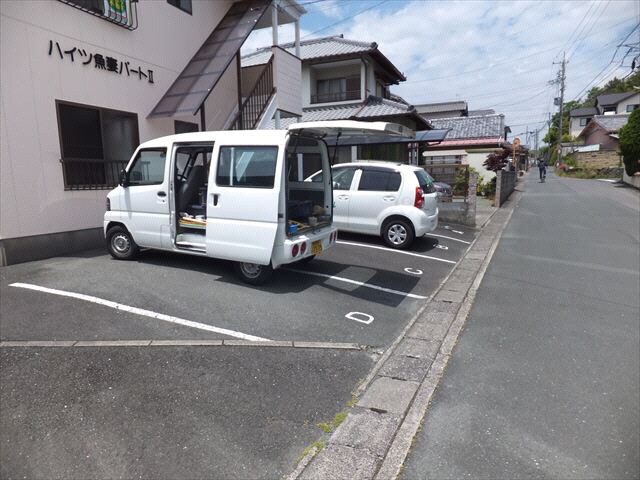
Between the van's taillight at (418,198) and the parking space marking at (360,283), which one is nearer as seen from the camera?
the parking space marking at (360,283)

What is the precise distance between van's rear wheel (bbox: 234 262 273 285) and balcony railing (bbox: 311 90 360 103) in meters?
16.5

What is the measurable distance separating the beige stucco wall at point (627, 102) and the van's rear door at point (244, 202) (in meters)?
65.8

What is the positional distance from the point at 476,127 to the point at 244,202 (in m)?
29.5

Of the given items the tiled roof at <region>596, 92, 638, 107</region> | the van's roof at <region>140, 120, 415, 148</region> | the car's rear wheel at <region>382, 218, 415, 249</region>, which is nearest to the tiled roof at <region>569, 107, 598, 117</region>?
the tiled roof at <region>596, 92, 638, 107</region>

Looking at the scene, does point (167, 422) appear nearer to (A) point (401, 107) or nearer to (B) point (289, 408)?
(B) point (289, 408)

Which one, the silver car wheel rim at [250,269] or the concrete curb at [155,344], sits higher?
the silver car wheel rim at [250,269]

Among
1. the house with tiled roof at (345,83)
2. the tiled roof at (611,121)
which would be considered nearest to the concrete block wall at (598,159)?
the tiled roof at (611,121)

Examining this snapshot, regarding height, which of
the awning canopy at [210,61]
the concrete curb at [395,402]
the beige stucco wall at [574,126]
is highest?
the beige stucco wall at [574,126]

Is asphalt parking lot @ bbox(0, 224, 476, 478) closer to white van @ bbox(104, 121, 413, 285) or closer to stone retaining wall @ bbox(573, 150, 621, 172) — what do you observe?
white van @ bbox(104, 121, 413, 285)

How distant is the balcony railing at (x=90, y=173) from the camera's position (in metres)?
7.47

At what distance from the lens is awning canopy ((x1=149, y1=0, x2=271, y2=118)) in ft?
29.6

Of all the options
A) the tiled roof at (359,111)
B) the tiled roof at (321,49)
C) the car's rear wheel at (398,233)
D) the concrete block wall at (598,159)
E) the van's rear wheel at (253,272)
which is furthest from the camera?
the concrete block wall at (598,159)

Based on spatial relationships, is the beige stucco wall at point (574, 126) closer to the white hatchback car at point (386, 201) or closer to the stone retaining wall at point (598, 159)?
the stone retaining wall at point (598, 159)

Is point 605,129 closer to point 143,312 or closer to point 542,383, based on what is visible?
point 542,383
